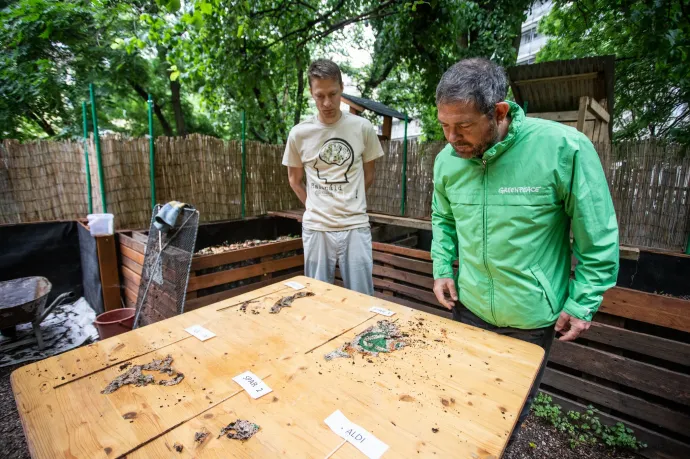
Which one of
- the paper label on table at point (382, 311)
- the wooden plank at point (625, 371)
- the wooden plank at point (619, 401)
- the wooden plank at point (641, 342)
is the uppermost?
the paper label on table at point (382, 311)

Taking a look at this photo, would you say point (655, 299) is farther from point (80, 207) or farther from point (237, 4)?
point (80, 207)

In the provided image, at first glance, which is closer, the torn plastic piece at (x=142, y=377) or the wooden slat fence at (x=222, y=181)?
the torn plastic piece at (x=142, y=377)

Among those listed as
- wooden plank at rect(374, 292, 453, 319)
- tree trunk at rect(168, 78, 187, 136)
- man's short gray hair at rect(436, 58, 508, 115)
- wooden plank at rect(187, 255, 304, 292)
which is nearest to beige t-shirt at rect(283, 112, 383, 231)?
wooden plank at rect(374, 292, 453, 319)

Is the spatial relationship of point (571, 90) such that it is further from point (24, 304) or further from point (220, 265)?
point (24, 304)

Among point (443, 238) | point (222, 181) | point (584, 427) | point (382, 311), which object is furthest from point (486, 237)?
point (222, 181)

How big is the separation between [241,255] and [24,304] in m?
1.87

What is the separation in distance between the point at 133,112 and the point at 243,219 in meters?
8.95

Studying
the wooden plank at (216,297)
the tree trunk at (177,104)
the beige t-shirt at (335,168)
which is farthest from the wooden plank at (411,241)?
the tree trunk at (177,104)

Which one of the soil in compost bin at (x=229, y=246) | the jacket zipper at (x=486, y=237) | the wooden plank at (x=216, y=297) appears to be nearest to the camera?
the jacket zipper at (x=486, y=237)

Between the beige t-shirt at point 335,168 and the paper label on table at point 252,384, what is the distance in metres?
1.66

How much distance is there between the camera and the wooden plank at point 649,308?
2178mm

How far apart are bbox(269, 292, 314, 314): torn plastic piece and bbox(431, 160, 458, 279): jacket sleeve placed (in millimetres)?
717

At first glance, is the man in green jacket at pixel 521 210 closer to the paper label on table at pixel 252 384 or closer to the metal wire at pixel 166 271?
the paper label on table at pixel 252 384

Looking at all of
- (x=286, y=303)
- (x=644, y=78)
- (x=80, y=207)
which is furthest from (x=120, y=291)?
(x=644, y=78)
